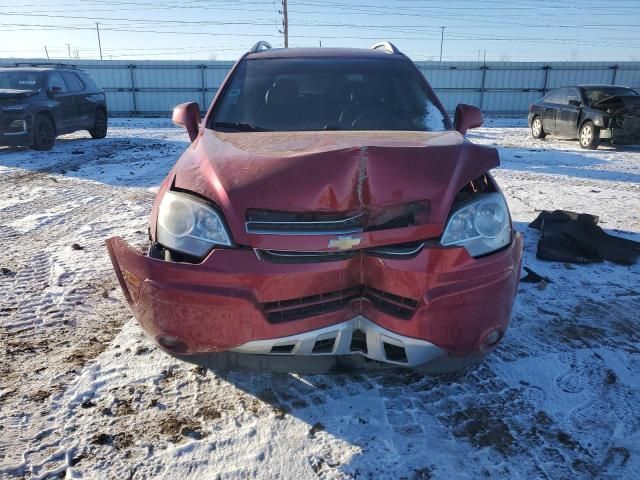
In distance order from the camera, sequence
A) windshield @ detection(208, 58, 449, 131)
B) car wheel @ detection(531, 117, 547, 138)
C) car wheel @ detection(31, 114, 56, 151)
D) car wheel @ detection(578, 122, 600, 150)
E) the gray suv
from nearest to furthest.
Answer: windshield @ detection(208, 58, 449, 131)
the gray suv
car wheel @ detection(31, 114, 56, 151)
car wheel @ detection(578, 122, 600, 150)
car wheel @ detection(531, 117, 547, 138)

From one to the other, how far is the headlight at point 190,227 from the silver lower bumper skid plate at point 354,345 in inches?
17.6

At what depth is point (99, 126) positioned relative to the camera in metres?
12.4

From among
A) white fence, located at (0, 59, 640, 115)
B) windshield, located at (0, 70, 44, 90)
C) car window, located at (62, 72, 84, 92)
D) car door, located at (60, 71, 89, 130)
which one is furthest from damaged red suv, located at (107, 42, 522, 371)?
white fence, located at (0, 59, 640, 115)

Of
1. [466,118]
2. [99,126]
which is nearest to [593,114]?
[466,118]

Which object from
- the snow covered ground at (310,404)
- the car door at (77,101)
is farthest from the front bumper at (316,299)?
the car door at (77,101)

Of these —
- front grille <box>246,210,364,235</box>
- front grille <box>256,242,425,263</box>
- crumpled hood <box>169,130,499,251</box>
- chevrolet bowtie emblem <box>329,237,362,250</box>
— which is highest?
crumpled hood <box>169,130,499,251</box>

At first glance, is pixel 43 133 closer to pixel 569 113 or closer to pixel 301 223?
pixel 301 223

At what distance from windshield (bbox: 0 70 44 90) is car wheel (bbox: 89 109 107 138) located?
214 cm

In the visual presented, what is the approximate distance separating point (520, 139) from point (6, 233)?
1329 cm

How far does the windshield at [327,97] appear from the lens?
3047 mm

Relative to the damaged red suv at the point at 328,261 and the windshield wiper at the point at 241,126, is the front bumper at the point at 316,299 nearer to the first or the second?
the damaged red suv at the point at 328,261

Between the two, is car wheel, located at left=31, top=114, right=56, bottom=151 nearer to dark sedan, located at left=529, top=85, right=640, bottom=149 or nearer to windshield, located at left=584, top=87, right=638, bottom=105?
dark sedan, located at left=529, top=85, right=640, bottom=149

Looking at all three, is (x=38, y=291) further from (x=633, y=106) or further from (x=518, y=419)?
(x=633, y=106)

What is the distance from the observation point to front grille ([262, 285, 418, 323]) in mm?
1891
